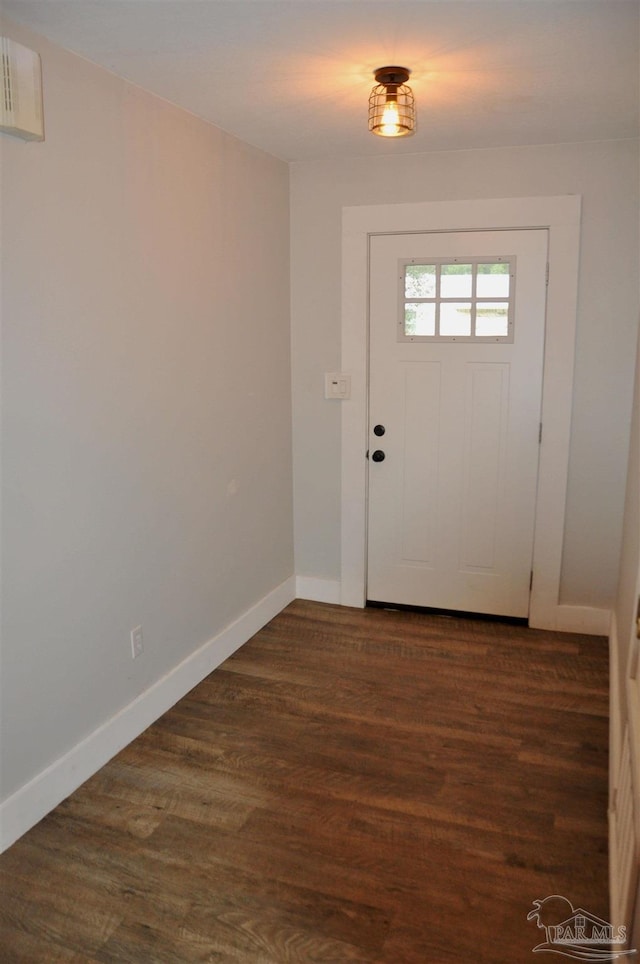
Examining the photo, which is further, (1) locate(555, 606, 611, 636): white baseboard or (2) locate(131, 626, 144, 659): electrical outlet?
(1) locate(555, 606, 611, 636): white baseboard

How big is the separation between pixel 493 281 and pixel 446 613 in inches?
68.7

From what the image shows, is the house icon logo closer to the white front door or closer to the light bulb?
the white front door

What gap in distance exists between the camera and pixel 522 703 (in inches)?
120

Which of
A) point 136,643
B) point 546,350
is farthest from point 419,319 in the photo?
point 136,643

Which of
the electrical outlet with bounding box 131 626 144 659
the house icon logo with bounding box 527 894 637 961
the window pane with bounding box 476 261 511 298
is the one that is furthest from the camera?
the window pane with bounding box 476 261 511 298

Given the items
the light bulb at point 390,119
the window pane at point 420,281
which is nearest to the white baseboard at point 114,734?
the window pane at point 420,281

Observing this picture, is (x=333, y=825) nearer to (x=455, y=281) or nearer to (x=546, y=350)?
(x=546, y=350)

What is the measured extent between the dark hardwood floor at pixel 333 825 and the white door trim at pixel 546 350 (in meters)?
0.49

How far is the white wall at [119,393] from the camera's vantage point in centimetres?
218

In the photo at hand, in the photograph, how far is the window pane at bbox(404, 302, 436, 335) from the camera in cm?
372

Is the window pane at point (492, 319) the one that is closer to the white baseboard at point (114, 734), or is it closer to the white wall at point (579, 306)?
the white wall at point (579, 306)

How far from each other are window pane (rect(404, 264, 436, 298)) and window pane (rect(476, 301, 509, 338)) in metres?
0.26

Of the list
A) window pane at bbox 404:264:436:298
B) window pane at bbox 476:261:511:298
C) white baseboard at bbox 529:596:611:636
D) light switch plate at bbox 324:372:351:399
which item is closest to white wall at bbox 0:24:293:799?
light switch plate at bbox 324:372:351:399

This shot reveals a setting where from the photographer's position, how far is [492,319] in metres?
3.63
